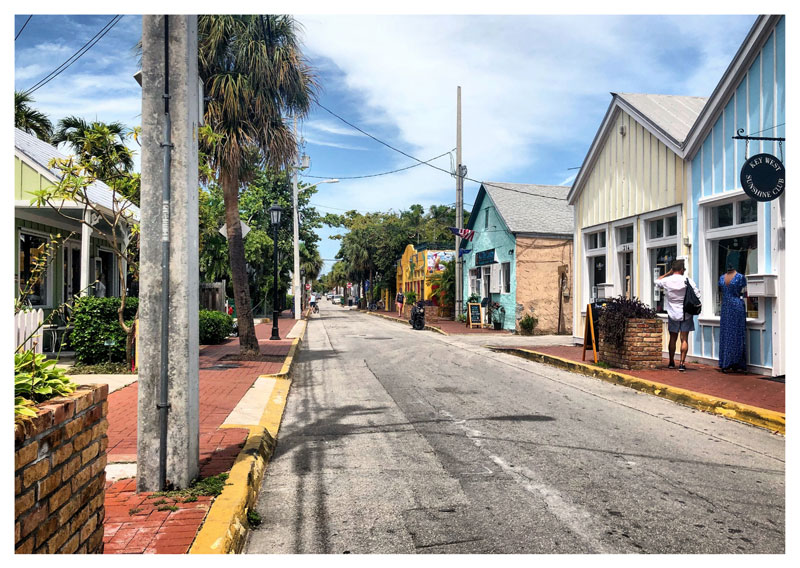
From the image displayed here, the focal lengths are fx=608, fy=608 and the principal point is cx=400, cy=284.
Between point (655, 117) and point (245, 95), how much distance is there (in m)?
8.72

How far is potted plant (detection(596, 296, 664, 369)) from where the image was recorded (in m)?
10.7

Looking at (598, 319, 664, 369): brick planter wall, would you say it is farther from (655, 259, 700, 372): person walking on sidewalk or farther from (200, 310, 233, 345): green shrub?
(200, 310, 233, 345): green shrub

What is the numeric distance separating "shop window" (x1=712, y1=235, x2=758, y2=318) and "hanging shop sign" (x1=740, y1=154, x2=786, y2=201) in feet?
4.97

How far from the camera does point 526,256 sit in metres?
23.6

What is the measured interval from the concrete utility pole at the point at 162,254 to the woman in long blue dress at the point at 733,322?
8.77 m

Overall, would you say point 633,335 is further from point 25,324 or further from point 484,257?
point 484,257

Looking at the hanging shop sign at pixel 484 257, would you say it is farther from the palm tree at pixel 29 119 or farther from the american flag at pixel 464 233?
the palm tree at pixel 29 119

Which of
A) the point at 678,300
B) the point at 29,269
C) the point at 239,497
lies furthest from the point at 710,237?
the point at 29,269

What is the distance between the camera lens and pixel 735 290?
9.77m

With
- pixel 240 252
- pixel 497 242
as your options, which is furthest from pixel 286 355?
pixel 497 242

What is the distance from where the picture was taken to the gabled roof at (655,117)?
41.1 feet

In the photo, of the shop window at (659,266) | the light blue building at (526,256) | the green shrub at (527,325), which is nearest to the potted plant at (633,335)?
the shop window at (659,266)

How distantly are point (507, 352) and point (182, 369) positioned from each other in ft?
40.4

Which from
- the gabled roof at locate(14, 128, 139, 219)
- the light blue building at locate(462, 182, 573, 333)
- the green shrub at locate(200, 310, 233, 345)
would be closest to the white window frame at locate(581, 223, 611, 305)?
the light blue building at locate(462, 182, 573, 333)
